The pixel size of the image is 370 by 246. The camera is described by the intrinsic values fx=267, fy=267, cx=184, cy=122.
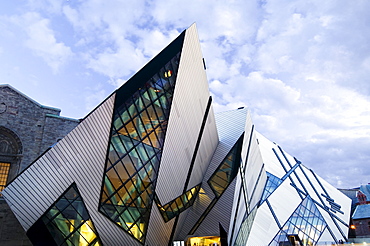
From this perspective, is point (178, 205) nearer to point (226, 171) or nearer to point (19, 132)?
point (226, 171)

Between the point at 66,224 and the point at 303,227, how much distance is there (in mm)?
26861

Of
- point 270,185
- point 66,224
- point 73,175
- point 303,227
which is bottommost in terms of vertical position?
point 303,227

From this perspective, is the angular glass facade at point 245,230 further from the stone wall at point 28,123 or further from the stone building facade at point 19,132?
the stone building facade at point 19,132

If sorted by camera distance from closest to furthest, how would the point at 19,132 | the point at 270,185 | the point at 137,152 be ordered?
the point at 137,152 → the point at 19,132 → the point at 270,185

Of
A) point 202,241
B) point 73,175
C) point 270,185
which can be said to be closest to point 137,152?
point 73,175

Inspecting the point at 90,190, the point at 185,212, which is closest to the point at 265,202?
the point at 185,212

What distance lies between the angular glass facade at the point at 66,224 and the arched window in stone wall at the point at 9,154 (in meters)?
10.7

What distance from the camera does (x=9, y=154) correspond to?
2167 cm

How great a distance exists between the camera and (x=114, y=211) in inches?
599

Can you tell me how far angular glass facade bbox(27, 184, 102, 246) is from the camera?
13281mm

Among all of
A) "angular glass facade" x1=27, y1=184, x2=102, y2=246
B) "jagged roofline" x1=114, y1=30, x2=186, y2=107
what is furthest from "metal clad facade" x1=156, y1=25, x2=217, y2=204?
"angular glass facade" x1=27, y1=184, x2=102, y2=246

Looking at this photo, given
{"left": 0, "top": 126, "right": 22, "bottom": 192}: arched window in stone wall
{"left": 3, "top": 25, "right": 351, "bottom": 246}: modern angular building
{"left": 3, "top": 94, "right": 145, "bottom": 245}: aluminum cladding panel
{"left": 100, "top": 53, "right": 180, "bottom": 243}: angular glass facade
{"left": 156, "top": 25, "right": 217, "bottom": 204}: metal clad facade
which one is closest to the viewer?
{"left": 3, "top": 94, "right": 145, "bottom": 245}: aluminum cladding panel

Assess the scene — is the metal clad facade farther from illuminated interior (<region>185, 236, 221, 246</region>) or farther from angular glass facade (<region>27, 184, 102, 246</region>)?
angular glass facade (<region>27, 184, 102, 246</region>)

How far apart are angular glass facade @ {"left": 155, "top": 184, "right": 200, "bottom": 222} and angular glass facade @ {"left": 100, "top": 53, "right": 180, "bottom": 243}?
189cm
